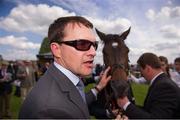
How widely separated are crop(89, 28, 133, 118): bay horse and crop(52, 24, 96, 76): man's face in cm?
241

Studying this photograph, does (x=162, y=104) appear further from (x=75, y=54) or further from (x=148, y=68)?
(x=75, y=54)

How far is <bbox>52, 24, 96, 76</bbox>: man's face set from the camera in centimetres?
208

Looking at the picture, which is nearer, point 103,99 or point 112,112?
point 112,112

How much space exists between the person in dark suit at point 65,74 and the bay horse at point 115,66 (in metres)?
2.43

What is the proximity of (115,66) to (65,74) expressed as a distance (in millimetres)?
3103

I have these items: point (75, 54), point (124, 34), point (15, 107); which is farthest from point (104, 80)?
point (15, 107)

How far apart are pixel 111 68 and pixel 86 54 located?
2955 mm

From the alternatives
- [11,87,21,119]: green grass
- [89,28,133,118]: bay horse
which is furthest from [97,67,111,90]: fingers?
[11,87,21,119]: green grass

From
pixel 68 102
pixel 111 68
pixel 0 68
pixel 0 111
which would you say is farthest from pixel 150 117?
pixel 0 111

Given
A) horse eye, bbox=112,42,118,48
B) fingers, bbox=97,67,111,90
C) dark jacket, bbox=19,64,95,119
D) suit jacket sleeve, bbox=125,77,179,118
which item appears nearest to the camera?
dark jacket, bbox=19,64,95,119

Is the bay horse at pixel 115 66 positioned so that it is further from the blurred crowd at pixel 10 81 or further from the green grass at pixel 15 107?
the green grass at pixel 15 107

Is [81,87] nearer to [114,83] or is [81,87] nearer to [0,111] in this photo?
[114,83]

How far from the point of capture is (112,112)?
4.47 meters

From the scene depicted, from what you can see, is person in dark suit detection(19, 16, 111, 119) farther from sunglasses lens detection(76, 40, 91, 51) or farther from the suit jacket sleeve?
the suit jacket sleeve
